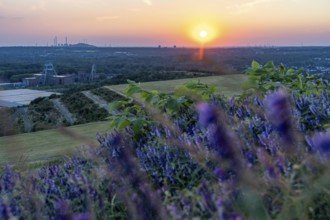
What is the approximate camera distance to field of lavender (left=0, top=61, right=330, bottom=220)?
1.37 metres

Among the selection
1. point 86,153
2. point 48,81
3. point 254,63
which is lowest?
point 48,81

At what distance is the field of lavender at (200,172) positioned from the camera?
1368mm

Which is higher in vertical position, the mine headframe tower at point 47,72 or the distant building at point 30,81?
the mine headframe tower at point 47,72

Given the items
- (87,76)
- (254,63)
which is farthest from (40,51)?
(254,63)

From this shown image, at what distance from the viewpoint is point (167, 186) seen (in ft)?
5.75

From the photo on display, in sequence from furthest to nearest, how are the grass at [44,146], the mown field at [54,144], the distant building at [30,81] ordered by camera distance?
the distant building at [30,81] < the mown field at [54,144] < the grass at [44,146]

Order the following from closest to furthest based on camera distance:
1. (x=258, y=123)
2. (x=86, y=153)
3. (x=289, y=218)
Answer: (x=289, y=218) < (x=258, y=123) < (x=86, y=153)

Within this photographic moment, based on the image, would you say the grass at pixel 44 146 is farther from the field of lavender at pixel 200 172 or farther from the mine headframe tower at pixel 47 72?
the mine headframe tower at pixel 47 72

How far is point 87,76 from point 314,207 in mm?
58871

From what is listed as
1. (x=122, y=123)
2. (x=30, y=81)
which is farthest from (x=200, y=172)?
(x=30, y=81)

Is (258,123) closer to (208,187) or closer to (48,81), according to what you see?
(208,187)

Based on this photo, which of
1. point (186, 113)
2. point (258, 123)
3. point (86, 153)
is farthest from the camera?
point (186, 113)

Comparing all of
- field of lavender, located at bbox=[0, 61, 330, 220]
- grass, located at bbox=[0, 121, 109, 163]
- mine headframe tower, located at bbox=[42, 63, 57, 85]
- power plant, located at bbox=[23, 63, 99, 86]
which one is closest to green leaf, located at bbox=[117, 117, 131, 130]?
field of lavender, located at bbox=[0, 61, 330, 220]

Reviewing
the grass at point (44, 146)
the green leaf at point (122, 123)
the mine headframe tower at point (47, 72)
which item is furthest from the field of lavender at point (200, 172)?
the mine headframe tower at point (47, 72)
